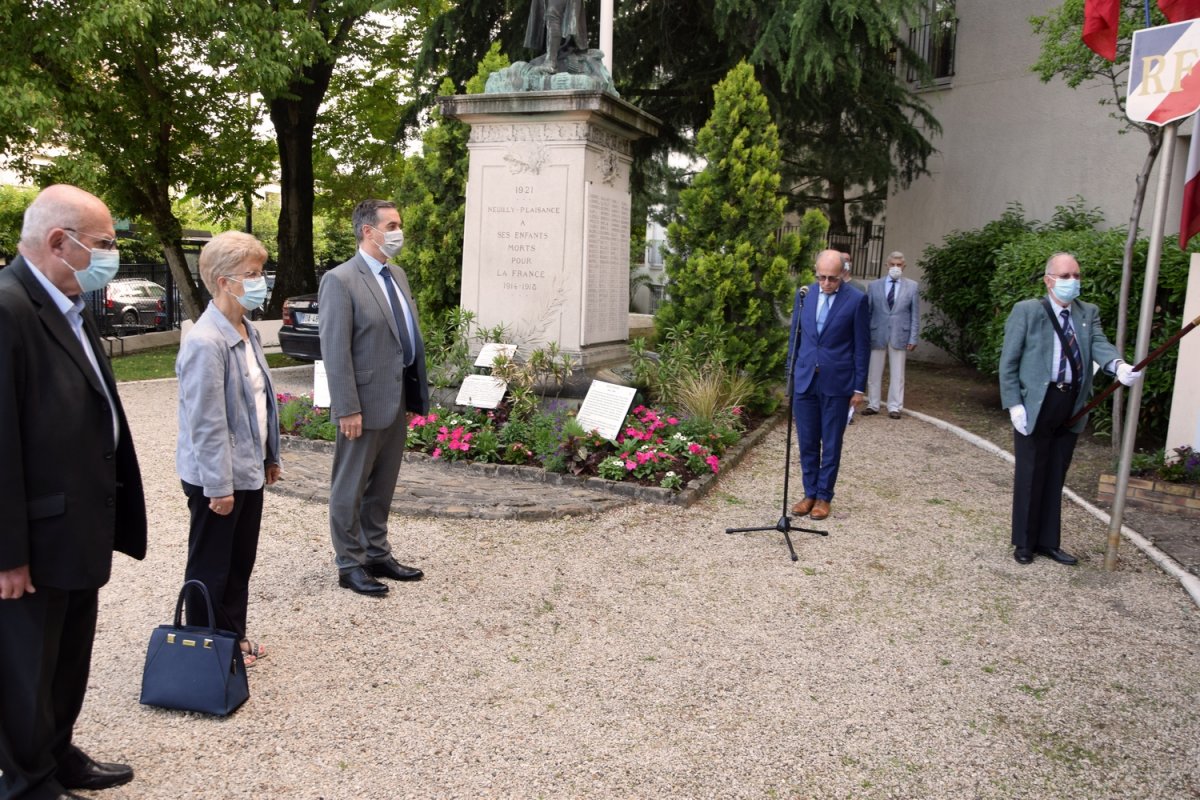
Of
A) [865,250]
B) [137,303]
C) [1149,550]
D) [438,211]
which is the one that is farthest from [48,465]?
[137,303]

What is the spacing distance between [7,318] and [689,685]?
2.92 m

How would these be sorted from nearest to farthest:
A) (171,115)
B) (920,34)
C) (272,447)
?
1. (272,447)
2. (171,115)
3. (920,34)

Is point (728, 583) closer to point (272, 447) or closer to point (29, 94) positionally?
point (272, 447)

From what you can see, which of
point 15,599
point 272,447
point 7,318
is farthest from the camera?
point 272,447

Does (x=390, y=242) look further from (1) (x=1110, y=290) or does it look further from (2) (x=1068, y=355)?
(1) (x=1110, y=290)

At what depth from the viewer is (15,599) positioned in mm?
2883

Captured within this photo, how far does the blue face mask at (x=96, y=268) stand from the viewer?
295 centimetres

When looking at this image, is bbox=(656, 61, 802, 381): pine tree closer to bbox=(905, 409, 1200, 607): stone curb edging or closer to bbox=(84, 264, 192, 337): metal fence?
bbox=(905, 409, 1200, 607): stone curb edging

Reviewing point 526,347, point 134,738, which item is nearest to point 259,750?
point 134,738

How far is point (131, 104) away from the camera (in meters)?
16.3

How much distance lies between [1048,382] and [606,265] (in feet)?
14.6

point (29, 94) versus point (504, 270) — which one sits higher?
point (29, 94)

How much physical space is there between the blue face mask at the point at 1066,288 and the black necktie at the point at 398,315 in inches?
→ 152

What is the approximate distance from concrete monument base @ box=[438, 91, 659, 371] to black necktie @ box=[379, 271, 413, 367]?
3.53 m
